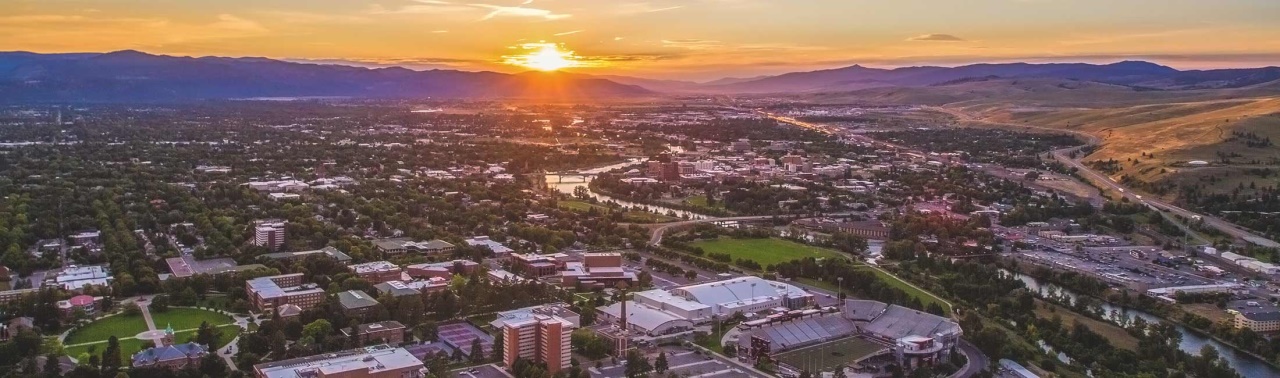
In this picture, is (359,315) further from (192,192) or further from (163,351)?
(192,192)

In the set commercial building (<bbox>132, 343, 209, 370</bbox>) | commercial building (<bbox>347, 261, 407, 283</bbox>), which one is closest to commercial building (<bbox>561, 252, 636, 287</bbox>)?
commercial building (<bbox>347, 261, 407, 283</bbox>)

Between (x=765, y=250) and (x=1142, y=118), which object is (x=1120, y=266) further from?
(x=1142, y=118)

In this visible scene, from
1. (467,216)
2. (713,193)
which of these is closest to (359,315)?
(467,216)

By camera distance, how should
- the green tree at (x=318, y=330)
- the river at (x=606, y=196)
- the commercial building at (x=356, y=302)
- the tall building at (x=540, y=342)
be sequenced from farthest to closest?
the river at (x=606, y=196), the commercial building at (x=356, y=302), the green tree at (x=318, y=330), the tall building at (x=540, y=342)

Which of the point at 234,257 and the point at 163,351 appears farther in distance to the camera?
the point at 234,257

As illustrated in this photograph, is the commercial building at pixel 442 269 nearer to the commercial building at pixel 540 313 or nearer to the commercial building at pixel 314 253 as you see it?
the commercial building at pixel 314 253

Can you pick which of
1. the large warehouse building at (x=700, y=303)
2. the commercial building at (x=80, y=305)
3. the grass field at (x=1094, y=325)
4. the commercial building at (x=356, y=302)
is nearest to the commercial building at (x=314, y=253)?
the commercial building at (x=356, y=302)

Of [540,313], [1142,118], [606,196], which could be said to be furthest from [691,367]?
[1142,118]
